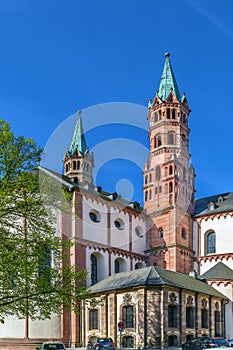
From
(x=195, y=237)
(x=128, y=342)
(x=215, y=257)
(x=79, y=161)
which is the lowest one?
(x=128, y=342)

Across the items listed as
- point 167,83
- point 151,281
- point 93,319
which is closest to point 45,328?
point 93,319

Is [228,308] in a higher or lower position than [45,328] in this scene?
higher

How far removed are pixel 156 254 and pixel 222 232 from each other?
7.90 m

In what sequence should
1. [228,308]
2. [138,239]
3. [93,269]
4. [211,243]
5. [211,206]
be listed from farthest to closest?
1. [211,206]
2. [211,243]
3. [138,239]
4. [93,269]
5. [228,308]

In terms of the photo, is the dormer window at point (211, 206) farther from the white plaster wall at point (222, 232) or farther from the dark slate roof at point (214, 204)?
the white plaster wall at point (222, 232)

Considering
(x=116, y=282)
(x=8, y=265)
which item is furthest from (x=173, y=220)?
(x=8, y=265)

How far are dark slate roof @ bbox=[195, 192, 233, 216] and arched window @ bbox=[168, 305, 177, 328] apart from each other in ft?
56.2

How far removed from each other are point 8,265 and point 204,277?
30.9 metres

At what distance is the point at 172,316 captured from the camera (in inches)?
1583

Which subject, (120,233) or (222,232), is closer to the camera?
(120,233)

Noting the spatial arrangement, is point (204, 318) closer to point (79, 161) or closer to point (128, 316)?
point (128, 316)

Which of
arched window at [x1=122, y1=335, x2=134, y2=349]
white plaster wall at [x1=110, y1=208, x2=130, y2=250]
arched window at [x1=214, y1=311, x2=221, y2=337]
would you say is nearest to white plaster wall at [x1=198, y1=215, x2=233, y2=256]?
arched window at [x1=214, y1=311, x2=221, y2=337]

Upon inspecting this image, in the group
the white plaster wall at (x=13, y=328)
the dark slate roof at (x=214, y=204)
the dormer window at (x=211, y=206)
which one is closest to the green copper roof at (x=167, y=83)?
the dark slate roof at (x=214, y=204)

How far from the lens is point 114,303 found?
41.8 metres
